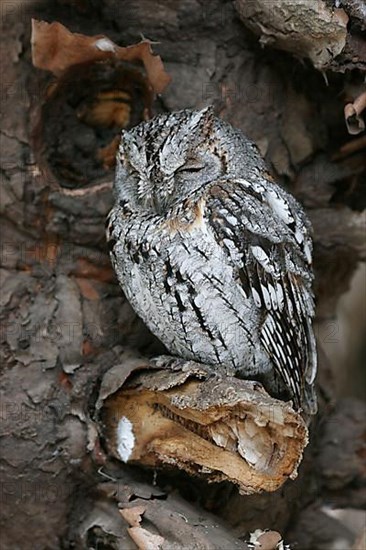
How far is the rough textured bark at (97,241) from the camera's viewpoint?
7.19 ft

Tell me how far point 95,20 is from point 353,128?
2.39ft

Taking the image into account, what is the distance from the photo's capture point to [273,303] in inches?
82.5

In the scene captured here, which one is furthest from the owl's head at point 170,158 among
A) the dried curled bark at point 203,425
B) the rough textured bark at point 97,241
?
the dried curled bark at point 203,425

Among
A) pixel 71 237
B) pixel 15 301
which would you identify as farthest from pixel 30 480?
pixel 71 237

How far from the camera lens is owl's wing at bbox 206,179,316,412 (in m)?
2.05

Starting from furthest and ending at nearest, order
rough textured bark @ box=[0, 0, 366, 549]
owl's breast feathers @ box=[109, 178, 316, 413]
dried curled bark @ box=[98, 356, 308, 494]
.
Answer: rough textured bark @ box=[0, 0, 366, 549], owl's breast feathers @ box=[109, 178, 316, 413], dried curled bark @ box=[98, 356, 308, 494]

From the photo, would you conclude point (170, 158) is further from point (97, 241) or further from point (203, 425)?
point (203, 425)

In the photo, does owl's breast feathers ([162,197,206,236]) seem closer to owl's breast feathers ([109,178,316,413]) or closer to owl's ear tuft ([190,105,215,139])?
owl's breast feathers ([109,178,316,413])

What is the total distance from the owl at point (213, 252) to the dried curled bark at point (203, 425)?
0.46 feet

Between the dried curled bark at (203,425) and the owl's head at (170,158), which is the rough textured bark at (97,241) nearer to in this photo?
the dried curled bark at (203,425)

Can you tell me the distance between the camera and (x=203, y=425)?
1914 mm

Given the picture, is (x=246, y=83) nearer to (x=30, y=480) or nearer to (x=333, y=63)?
(x=333, y=63)

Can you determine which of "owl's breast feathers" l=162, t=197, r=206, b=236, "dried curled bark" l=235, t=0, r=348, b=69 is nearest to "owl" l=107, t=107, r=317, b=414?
"owl's breast feathers" l=162, t=197, r=206, b=236

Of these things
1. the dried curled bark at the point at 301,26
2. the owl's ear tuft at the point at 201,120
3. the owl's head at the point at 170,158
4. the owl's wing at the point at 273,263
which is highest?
the dried curled bark at the point at 301,26
